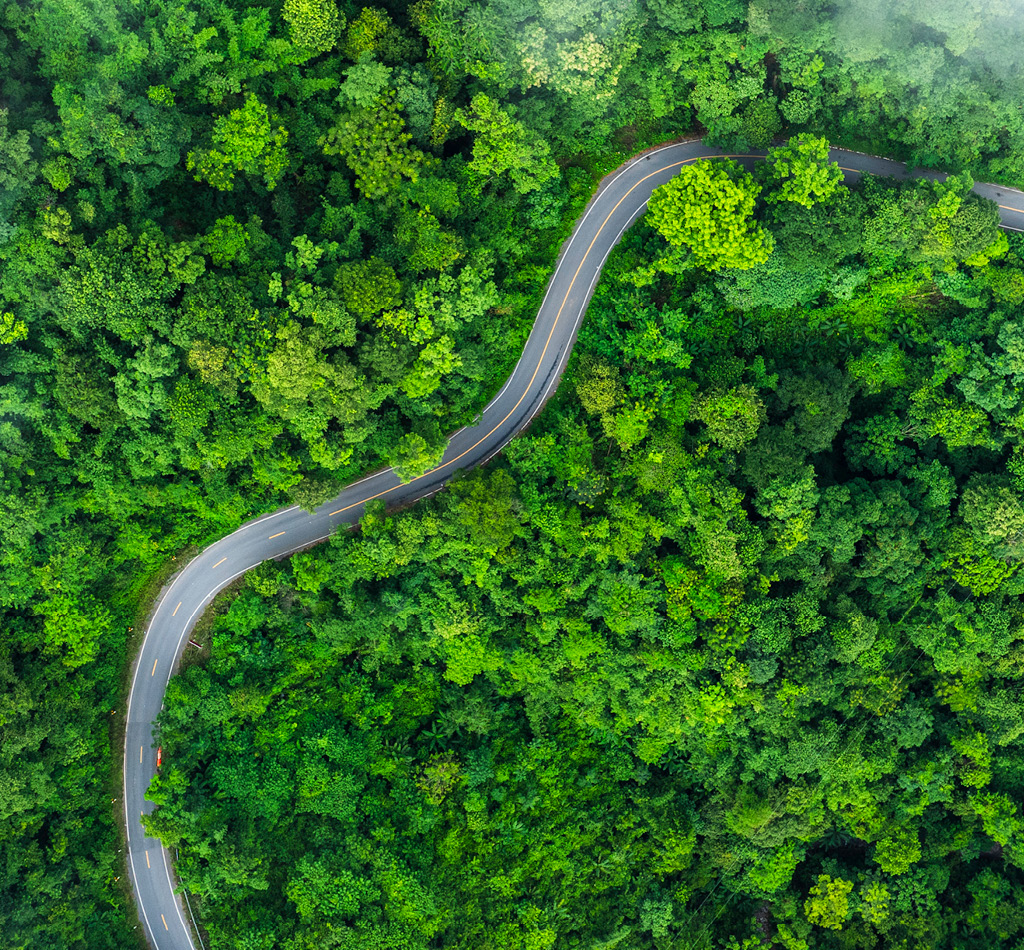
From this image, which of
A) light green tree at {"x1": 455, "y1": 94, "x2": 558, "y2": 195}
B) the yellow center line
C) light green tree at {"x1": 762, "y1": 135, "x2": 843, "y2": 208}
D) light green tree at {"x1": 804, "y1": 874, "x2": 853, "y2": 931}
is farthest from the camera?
light green tree at {"x1": 804, "y1": 874, "x2": 853, "y2": 931}

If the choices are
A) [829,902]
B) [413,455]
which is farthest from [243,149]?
Answer: [829,902]

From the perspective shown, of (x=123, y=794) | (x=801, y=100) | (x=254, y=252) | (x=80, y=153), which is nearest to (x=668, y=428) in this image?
(x=801, y=100)

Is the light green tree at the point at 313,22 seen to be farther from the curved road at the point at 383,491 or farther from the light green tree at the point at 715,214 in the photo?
the light green tree at the point at 715,214

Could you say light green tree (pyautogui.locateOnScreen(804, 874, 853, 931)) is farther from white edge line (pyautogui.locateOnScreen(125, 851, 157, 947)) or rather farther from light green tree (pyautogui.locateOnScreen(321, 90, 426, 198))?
light green tree (pyautogui.locateOnScreen(321, 90, 426, 198))

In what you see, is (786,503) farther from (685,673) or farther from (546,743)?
(546,743)

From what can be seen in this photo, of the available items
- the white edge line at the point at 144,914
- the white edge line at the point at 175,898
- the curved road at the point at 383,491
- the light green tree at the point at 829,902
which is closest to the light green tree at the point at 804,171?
the curved road at the point at 383,491

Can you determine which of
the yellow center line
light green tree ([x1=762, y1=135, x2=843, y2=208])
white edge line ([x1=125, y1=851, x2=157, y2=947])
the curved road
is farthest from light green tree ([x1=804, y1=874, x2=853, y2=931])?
the yellow center line

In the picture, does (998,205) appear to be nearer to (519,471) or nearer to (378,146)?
(519,471)
